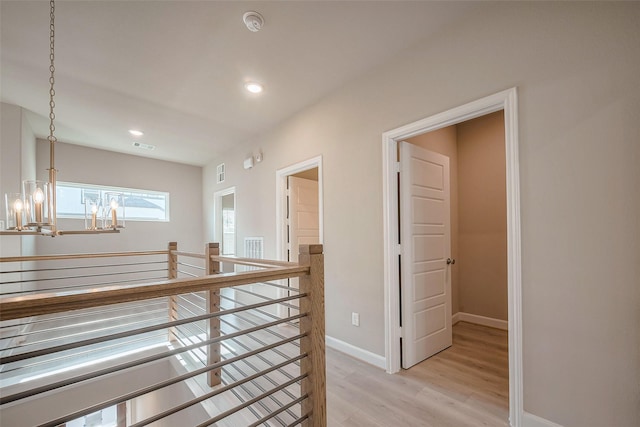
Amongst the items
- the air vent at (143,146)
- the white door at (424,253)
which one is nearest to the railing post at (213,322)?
the white door at (424,253)

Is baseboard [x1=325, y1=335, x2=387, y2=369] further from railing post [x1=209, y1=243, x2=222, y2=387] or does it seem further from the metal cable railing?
railing post [x1=209, y1=243, x2=222, y2=387]

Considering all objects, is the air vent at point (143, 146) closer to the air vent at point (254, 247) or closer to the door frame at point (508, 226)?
the air vent at point (254, 247)

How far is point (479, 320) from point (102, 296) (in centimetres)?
402

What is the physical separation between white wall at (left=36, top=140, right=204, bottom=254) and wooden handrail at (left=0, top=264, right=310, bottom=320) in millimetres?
5224

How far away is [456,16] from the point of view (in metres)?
1.98

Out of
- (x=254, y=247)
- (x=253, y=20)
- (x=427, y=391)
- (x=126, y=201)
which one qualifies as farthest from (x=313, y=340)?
(x=126, y=201)

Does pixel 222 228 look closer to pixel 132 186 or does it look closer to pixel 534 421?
pixel 132 186

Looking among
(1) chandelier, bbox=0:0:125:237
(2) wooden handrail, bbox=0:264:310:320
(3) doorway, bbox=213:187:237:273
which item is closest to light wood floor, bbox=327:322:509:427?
(2) wooden handrail, bbox=0:264:310:320

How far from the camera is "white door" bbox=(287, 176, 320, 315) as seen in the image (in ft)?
12.3

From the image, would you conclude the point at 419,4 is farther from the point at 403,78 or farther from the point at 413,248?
the point at 413,248

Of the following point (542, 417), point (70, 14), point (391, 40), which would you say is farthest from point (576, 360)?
point (70, 14)

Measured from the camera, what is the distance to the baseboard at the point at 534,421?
1.59 meters

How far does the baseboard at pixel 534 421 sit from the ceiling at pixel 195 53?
2.69m

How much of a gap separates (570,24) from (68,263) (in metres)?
6.70
